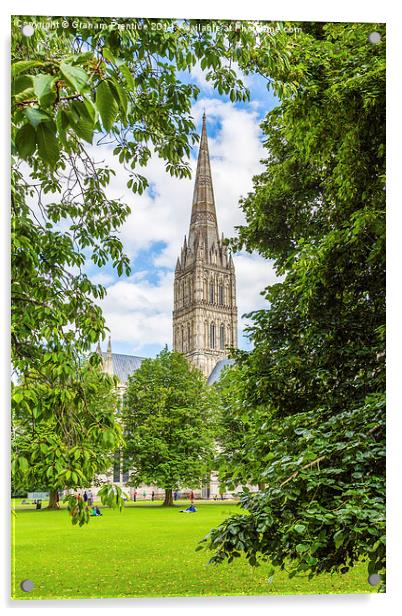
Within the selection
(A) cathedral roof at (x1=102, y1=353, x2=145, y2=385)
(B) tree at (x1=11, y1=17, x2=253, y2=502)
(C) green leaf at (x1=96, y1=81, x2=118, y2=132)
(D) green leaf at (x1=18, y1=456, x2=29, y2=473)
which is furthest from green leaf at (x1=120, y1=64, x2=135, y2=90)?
(A) cathedral roof at (x1=102, y1=353, x2=145, y2=385)

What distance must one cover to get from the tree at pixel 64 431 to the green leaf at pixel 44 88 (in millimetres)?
1928

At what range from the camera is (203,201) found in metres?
4.39

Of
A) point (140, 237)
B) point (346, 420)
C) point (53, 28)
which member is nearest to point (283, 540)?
point (346, 420)

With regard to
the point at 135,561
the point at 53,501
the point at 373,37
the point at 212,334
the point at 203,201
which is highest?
the point at 373,37

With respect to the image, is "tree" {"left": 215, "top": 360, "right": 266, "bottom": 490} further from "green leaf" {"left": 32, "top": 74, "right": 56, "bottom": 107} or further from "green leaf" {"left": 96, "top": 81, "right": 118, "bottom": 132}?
"green leaf" {"left": 32, "top": 74, "right": 56, "bottom": 107}

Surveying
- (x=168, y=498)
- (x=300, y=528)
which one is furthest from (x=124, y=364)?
(x=300, y=528)

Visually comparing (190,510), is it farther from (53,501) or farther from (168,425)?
(53,501)

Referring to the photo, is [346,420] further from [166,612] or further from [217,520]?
[166,612]

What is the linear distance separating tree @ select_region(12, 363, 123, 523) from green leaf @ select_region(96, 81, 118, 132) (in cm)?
182

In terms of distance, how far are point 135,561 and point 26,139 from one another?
3.24 meters

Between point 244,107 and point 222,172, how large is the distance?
1.52ft

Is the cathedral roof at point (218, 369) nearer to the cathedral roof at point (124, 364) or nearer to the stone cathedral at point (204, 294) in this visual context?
the stone cathedral at point (204, 294)

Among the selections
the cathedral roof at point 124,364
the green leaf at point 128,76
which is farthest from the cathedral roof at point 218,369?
the green leaf at point 128,76

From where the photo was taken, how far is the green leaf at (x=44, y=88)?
4.05 feet
